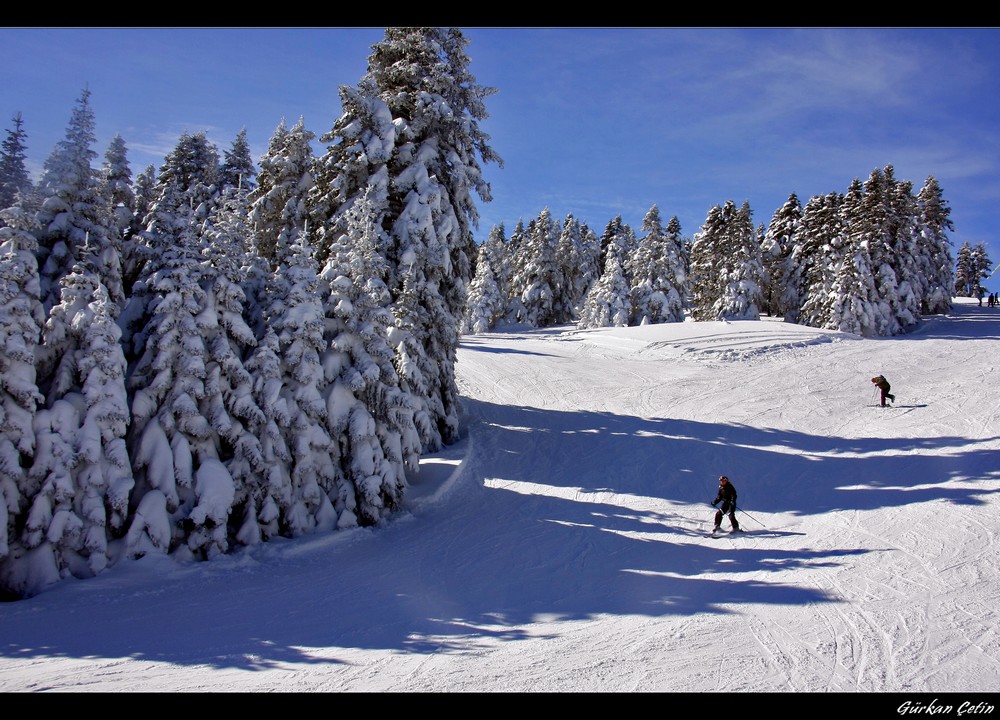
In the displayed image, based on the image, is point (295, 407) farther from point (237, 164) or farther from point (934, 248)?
point (934, 248)

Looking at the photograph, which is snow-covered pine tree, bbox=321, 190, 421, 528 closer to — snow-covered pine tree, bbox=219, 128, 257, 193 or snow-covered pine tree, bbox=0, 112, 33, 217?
snow-covered pine tree, bbox=0, 112, 33, 217

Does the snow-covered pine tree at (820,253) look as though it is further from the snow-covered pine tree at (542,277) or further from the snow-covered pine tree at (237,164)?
the snow-covered pine tree at (237,164)

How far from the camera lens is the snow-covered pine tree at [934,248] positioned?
58219 millimetres

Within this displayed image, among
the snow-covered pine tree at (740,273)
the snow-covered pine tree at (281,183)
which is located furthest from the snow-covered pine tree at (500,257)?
the snow-covered pine tree at (281,183)

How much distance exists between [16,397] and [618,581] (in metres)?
13.2

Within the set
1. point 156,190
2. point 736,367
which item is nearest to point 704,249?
point 736,367

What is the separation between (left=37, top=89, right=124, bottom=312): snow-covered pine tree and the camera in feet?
50.0

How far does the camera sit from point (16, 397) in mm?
12539

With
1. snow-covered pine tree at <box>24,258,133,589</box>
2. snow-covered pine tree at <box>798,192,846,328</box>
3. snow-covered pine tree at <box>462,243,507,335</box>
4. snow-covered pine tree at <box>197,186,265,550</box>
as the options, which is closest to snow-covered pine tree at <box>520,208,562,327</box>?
snow-covered pine tree at <box>462,243,507,335</box>

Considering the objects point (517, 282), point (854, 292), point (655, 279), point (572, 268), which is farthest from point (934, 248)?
point (517, 282)

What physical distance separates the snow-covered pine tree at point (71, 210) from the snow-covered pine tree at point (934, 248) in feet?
212

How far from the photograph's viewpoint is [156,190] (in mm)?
33656

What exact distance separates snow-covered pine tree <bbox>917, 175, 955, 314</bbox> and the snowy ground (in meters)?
36.7
